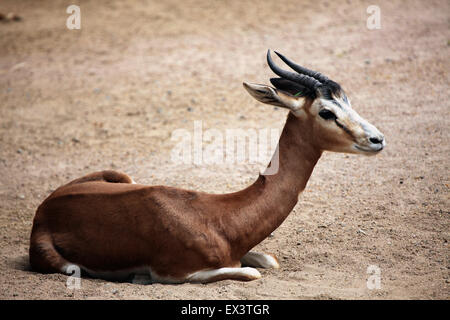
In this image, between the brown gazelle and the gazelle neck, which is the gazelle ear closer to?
the brown gazelle

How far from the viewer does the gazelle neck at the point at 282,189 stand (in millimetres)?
5160

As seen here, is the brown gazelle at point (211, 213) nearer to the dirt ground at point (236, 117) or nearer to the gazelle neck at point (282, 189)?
the gazelle neck at point (282, 189)

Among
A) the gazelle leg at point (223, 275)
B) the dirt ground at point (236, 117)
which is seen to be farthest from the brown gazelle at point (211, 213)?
the dirt ground at point (236, 117)

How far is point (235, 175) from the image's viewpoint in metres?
7.80

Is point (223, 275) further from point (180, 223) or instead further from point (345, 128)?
point (345, 128)

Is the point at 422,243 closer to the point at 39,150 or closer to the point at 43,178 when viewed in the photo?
the point at 43,178

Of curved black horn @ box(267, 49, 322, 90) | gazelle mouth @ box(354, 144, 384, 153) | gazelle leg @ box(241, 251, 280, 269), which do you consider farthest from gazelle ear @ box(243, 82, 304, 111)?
gazelle leg @ box(241, 251, 280, 269)

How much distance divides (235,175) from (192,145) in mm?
1283

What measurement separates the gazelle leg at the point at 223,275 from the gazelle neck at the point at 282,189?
0.20m

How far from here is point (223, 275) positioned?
Answer: 5.10 metres

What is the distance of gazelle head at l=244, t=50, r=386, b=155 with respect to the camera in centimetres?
493

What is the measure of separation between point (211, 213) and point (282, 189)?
0.66 m

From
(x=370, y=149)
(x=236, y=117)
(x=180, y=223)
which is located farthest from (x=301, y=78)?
(x=236, y=117)
